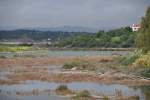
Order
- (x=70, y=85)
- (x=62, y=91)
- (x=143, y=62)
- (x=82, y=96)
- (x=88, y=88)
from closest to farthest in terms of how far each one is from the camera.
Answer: (x=82, y=96)
(x=62, y=91)
(x=88, y=88)
(x=70, y=85)
(x=143, y=62)

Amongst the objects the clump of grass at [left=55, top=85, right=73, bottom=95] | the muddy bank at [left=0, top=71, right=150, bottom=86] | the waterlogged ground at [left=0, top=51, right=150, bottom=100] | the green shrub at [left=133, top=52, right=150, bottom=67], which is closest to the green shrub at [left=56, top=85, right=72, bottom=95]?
the clump of grass at [left=55, top=85, right=73, bottom=95]

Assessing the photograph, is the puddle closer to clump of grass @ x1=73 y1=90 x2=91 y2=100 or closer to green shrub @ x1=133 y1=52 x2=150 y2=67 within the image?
clump of grass @ x1=73 y1=90 x2=91 y2=100

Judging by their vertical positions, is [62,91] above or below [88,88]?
above

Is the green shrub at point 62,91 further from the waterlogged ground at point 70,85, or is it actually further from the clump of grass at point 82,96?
the clump of grass at point 82,96

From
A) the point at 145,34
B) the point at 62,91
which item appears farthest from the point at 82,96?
the point at 145,34

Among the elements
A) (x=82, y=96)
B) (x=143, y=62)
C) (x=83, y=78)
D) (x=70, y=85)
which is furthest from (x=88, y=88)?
(x=143, y=62)

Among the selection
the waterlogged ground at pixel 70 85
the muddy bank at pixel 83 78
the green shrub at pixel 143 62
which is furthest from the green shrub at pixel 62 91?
the green shrub at pixel 143 62

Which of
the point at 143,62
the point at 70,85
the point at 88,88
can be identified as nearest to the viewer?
the point at 88,88

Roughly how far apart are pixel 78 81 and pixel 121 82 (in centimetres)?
435

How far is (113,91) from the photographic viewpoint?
140 ft

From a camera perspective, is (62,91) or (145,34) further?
(145,34)

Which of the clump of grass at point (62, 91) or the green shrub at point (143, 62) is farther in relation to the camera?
the green shrub at point (143, 62)

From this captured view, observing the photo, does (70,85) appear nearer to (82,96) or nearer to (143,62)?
(82,96)

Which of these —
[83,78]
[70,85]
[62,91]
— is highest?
[62,91]
